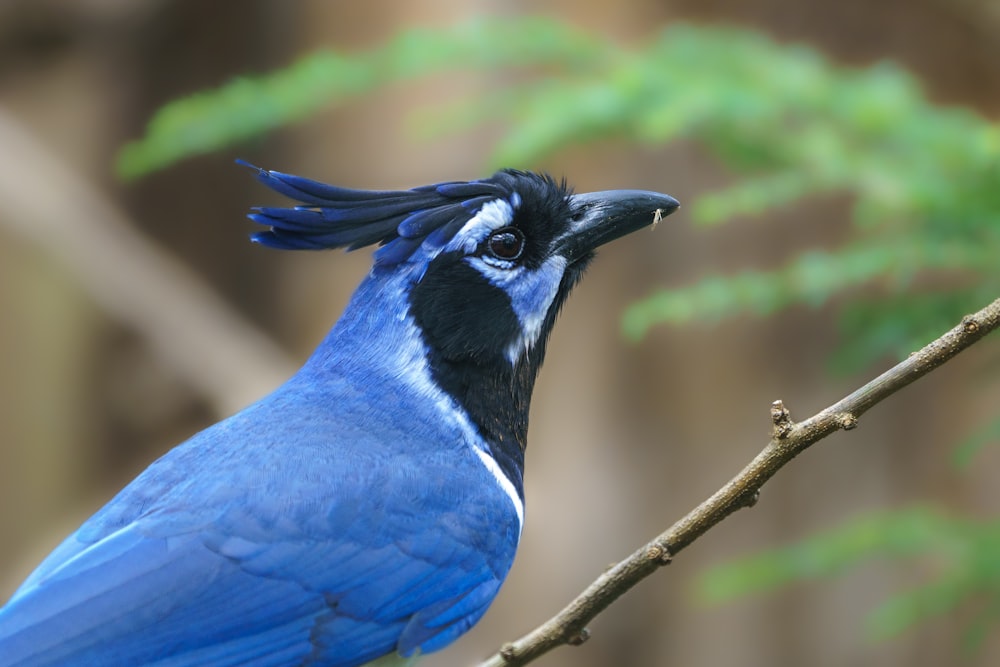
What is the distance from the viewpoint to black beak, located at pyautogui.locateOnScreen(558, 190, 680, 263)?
12.6 feet

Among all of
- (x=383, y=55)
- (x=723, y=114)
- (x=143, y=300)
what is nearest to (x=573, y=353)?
(x=143, y=300)

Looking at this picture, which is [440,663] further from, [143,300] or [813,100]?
[813,100]

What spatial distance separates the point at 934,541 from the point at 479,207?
177 cm

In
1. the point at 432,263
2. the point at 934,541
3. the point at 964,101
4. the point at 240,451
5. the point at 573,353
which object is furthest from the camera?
the point at 573,353

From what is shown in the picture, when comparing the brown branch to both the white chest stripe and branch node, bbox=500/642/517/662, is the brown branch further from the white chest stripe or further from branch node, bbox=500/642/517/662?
the white chest stripe

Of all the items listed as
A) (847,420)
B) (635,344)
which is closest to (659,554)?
(847,420)

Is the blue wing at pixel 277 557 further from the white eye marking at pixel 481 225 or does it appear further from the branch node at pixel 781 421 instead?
the branch node at pixel 781 421

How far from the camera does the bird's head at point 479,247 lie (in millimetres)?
3709

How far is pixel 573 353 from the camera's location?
23.7 feet

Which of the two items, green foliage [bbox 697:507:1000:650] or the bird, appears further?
green foliage [bbox 697:507:1000:650]

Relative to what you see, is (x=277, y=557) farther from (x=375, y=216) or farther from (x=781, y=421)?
(x=781, y=421)

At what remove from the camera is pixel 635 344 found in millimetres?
7207

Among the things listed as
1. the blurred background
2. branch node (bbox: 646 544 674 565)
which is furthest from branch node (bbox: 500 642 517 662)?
the blurred background

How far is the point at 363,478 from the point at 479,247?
78 centimetres
